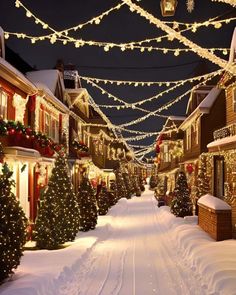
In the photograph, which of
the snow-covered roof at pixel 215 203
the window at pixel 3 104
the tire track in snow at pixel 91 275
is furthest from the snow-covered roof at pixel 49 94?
the snow-covered roof at pixel 215 203

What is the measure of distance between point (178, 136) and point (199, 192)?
1669 centimetres

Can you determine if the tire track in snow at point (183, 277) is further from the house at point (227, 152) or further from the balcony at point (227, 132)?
the balcony at point (227, 132)

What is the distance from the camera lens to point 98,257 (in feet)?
49.5

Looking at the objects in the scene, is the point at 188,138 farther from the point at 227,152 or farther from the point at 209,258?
the point at 209,258

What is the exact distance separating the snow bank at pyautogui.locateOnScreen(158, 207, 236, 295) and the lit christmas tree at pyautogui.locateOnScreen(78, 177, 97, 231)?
4.27 metres

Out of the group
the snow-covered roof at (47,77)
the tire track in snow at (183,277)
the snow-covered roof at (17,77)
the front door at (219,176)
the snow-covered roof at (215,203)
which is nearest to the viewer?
the tire track in snow at (183,277)

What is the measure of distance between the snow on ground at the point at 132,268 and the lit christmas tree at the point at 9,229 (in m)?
0.45

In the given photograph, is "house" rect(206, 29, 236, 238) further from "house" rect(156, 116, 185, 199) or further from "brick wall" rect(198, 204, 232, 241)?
"house" rect(156, 116, 185, 199)

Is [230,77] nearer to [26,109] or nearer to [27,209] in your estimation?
[26,109]

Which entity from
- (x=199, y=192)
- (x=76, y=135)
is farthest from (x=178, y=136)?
(x=199, y=192)

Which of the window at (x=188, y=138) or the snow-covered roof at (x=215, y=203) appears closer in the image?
the snow-covered roof at (x=215, y=203)

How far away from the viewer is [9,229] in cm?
999

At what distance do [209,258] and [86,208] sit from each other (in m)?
10.0

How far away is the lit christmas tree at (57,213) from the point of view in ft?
52.4
